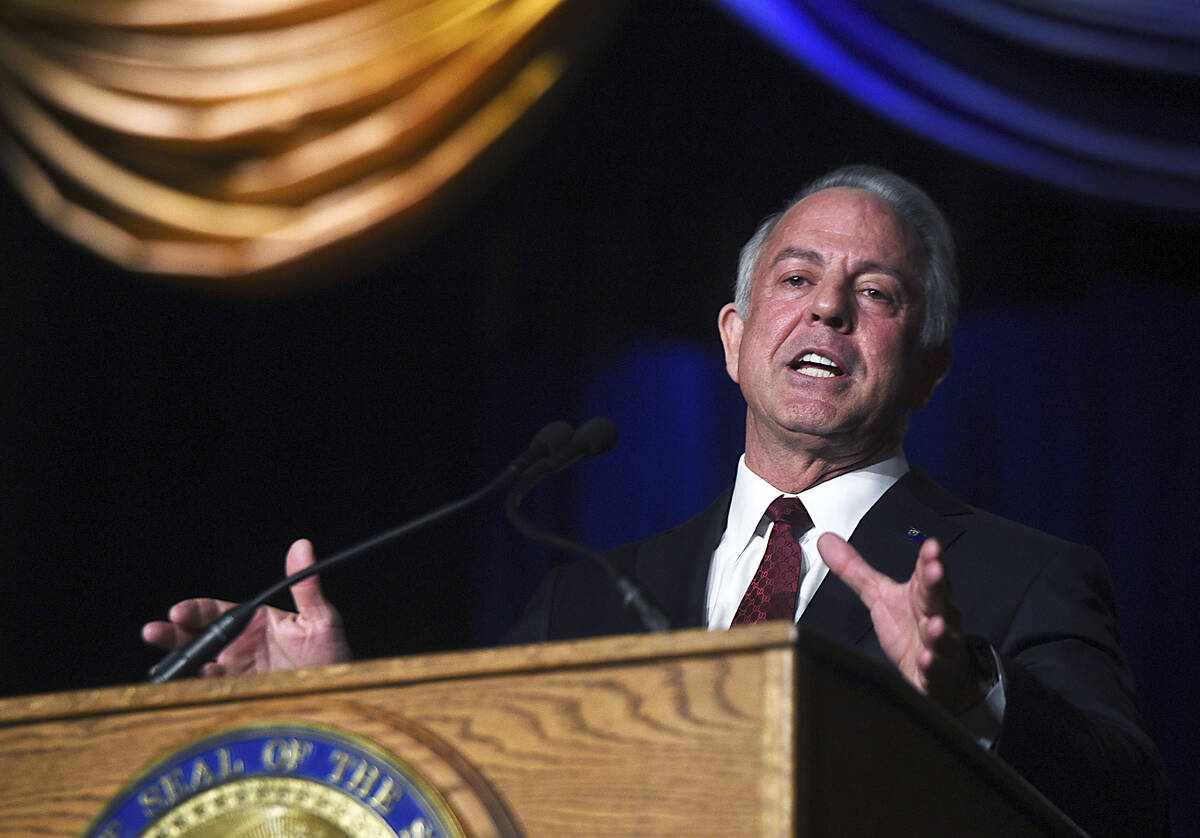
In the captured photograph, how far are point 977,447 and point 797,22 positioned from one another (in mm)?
994

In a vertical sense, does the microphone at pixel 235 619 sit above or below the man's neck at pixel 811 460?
below

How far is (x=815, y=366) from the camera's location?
228 centimetres

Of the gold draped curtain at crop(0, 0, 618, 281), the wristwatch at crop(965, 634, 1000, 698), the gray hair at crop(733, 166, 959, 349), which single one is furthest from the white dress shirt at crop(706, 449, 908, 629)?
the gold draped curtain at crop(0, 0, 618, 281)

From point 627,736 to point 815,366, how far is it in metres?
1.28

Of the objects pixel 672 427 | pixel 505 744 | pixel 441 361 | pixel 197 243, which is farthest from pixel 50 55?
pixel 505 744

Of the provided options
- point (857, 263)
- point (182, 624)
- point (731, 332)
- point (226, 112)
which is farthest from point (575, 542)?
point (226, 112)

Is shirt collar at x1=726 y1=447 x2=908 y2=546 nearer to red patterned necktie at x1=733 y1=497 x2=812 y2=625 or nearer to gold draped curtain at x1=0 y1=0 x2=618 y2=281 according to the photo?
red patterned necktie at x1=733 y1=497 x2=812 y2=625

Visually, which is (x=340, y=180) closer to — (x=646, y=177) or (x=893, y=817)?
(x=646, y=177)

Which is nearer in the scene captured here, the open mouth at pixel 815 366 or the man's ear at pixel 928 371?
the open mouth at pixel 815 366

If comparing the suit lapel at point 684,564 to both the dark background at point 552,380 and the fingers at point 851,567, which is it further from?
the dark background at point 552,380

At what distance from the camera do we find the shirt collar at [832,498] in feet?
7.13

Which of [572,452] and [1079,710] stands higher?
[572,452]

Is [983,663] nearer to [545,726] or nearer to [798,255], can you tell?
[545,726]

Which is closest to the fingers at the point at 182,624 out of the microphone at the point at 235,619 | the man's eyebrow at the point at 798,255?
the microphone at the point at 235,619
